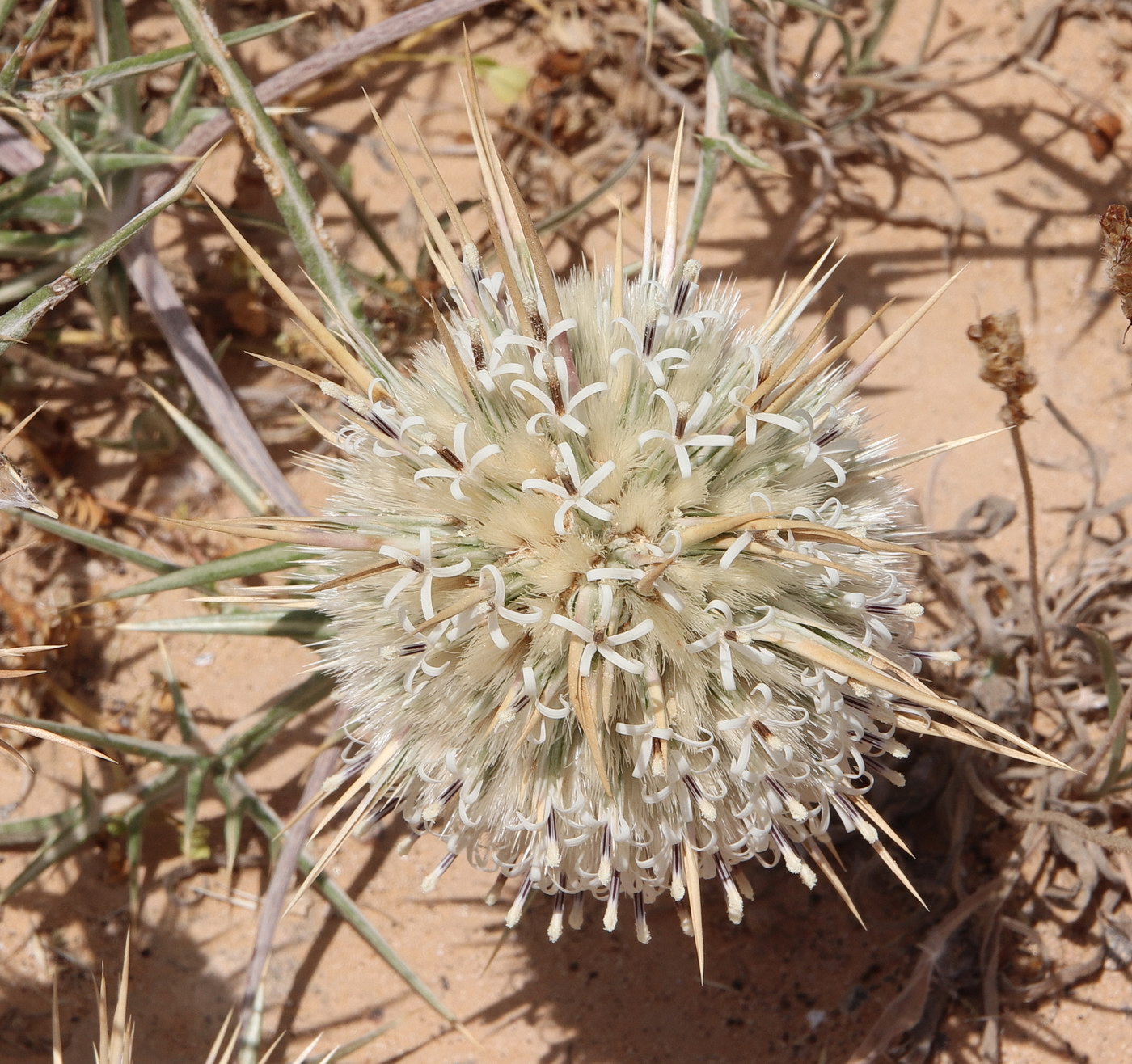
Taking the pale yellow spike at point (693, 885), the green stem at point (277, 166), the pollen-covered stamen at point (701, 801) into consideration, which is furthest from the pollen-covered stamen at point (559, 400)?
the pale yellow spike at point (693, 885)

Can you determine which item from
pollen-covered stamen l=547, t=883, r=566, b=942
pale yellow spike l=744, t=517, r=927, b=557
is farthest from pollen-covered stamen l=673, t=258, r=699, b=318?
pollen-covered stamen l=547, t=883, r=566, b=942

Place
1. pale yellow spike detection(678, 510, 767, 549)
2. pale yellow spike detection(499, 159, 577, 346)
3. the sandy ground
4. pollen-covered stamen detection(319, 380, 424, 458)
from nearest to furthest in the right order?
pale yellow spike detection(678, 510, 767, 549)
pale yellow spike detection(499, 159, 577, 346)
pollen-covered stamen detection(319, 380, 424, 458)
the sandy ground

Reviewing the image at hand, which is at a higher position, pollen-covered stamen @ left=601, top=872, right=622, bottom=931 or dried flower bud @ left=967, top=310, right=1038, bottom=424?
dried flower bud @ left=967, top=310, right=1038, bottom=424

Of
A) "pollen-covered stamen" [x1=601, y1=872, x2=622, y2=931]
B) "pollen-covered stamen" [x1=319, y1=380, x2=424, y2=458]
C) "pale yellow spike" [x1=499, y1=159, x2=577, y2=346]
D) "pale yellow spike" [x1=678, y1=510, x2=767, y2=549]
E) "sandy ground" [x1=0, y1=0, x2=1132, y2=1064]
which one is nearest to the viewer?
"pale yellow spike" [x1=678, y1=510, x2=767, y2=549]

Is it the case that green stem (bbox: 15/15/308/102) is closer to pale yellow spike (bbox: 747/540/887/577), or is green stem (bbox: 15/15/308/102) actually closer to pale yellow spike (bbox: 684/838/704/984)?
pale yellow spike (bbox: 747/540/887/577)

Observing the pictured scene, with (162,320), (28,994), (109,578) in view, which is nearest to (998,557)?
(162,320)

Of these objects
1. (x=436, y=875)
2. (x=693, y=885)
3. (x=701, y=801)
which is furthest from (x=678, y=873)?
(x=436, y=875)

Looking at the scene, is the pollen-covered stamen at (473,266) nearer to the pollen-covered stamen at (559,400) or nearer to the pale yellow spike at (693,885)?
the pollen-covered stamen at (559,400)
